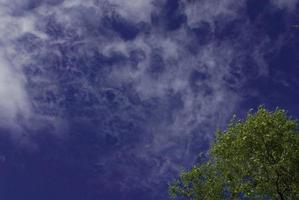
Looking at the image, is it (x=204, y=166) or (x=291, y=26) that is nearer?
(x=291, y=26)

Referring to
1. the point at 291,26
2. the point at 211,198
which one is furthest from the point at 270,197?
the point at 291,26

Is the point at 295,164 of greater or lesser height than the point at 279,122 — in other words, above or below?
below

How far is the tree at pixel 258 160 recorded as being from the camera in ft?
212

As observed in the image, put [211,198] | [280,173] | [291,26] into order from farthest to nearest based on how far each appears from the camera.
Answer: [211,198] < [280,173] < [291,26]

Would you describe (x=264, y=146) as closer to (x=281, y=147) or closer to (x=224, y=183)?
(x=281, y=147)

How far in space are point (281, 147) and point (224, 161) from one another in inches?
301

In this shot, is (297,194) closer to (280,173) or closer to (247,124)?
(280,173)

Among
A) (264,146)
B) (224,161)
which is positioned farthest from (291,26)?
(224,161)

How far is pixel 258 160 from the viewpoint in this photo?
64500mm

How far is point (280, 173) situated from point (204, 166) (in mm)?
10926

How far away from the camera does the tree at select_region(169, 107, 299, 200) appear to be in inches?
2542

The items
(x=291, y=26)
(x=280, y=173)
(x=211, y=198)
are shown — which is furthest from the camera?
(x=211, y=198)

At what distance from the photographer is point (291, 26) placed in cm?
4725

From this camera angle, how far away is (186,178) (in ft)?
237
